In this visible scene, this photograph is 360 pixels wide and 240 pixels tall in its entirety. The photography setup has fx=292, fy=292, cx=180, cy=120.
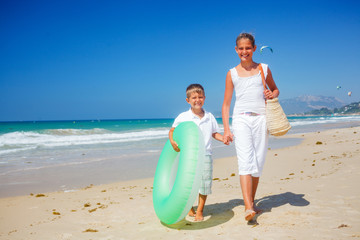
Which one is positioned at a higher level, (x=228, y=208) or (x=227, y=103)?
(x=227, y=103)

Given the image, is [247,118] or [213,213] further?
[213,213]

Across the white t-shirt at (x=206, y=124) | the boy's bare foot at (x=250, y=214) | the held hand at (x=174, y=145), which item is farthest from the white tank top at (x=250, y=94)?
the boy's bare foot at (x=250, y=214)

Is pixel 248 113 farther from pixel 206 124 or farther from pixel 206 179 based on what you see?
pixel 206 179

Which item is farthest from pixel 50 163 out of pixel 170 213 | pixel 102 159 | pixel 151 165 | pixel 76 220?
pixel 170 213

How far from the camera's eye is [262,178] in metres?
5.73

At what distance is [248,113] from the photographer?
10.2 ft

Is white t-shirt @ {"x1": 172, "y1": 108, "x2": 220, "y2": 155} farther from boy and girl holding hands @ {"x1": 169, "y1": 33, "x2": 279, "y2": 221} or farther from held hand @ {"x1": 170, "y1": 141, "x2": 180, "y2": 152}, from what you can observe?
held hand @ {"x1": 170, "y1": 141, "x2": 180, "y2": 152}

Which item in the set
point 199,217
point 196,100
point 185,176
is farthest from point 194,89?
point 199,217

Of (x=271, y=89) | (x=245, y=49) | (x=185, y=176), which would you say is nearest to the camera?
(x=185, y=176)

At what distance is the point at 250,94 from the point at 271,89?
1.08 ft

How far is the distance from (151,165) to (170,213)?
5270 millimetres

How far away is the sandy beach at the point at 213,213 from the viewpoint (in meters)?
2.83

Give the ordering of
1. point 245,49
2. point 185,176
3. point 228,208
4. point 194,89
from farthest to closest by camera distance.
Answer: point 228,208 → point 194,89 → point 245,49 → point 185,176

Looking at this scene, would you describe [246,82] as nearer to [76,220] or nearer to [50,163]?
[76,220]
